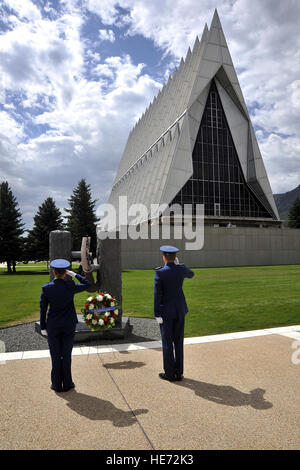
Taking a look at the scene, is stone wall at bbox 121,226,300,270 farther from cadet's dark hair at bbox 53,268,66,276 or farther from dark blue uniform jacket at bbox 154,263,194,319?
cadet's dark hair at bbox 53,268,66,276

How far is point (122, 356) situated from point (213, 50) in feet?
160

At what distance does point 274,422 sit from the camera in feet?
11.6

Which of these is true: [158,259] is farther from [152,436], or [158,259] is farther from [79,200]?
[152,436]

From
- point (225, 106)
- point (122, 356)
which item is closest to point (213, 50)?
point (225, 106)

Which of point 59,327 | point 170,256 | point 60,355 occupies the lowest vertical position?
point 60,355

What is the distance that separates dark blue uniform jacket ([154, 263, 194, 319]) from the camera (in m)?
4.95

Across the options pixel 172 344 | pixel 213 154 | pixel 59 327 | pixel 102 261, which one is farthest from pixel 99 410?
pixel 213 154

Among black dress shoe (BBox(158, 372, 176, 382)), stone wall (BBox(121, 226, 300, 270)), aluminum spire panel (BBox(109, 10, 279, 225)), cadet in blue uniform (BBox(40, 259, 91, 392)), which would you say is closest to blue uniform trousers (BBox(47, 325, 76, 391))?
cadet in blue uniform (BBox(40, 259, 91, 392))

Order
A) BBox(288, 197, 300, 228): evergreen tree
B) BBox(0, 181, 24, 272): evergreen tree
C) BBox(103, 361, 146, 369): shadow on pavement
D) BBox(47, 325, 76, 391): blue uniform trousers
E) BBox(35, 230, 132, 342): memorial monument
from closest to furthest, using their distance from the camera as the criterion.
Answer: BBox(47, 325, 76, 391): blue uniform trousers
BBox(103, 361, 146, 369): shadow on pavement
BBox(35, 230, 132, 342): memorial monument
BBox(0, 181, 24, 272): evergreen tree
BBox(288, 197, 300, 228): evergreen tree

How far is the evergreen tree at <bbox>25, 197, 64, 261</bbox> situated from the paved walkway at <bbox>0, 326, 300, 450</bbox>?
1349 inches

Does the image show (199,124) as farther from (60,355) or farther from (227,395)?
(227,395)

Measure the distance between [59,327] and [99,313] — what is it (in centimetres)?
235

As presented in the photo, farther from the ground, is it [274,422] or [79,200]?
[79,200]

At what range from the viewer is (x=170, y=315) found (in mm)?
4930
